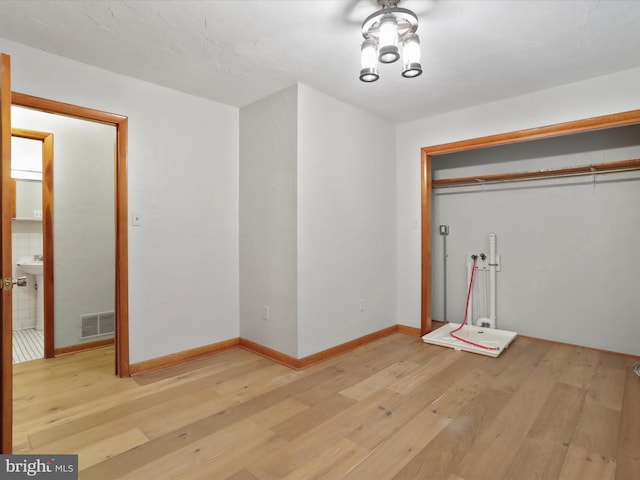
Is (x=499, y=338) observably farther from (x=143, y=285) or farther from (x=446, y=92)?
(x=143, y=285)

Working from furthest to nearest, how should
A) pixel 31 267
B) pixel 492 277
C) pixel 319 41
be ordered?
pixel 31 267
pixel 492 277
pixel 319 41

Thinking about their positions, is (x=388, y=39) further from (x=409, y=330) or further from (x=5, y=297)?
(x=409, y=330)

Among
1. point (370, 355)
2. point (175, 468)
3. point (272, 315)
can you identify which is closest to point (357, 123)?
point (272, 315)

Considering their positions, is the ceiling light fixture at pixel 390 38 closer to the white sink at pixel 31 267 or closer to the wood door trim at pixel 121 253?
the wood door trim at pixel 121 253

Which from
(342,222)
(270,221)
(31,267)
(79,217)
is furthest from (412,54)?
(31,267)

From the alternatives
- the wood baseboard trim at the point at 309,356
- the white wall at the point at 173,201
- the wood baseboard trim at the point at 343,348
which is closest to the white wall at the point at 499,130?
the wood baseboard trim at the point at 343,348

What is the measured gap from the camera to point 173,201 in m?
3.13

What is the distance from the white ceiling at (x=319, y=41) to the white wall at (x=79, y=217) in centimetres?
121

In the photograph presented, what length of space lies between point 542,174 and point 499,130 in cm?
71

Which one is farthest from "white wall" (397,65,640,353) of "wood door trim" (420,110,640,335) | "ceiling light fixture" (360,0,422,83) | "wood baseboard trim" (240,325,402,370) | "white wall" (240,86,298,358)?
"ceiling light fixture" (360,0,422,83)

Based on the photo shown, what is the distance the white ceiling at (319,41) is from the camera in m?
1.98

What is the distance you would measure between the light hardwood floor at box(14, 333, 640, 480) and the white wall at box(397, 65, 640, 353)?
524 millimetres

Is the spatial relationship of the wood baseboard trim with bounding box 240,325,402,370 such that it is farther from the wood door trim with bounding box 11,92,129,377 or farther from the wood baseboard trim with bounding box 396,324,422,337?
the wood door trim with bounding box 11,92,129,377

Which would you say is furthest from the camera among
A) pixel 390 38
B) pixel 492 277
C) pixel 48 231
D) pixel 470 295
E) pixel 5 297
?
pixel 470 295
